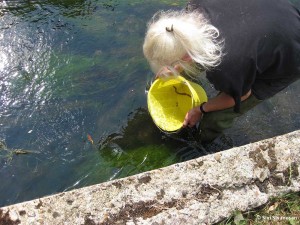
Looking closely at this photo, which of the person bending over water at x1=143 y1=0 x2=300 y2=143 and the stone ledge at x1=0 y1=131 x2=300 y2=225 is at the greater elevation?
the person bending over water at x1=143 y1=0 x2=300 y2=143

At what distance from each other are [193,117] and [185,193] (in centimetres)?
105

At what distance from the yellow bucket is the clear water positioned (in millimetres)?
258

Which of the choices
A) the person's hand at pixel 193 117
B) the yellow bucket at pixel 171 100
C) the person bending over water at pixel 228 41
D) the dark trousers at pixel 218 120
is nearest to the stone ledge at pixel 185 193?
the person bending over water at pixel 228 41

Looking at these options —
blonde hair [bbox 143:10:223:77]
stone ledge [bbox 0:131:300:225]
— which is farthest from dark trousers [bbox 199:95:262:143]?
blonde hair [bbox 143:10:223:77]

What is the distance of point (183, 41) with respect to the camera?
2.53 m

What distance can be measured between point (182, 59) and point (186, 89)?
1.41m

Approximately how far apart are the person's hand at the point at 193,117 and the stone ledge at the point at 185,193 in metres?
0.76

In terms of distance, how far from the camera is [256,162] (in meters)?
2.81

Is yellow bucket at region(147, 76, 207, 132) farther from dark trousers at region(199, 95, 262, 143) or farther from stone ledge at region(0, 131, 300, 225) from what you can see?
stone ledge at region(0, 131, 300, 225)

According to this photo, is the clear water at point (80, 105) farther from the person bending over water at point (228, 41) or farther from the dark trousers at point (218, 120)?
the person bending over water at point (228, 41)

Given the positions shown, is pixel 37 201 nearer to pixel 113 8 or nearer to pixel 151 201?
pixel 151 201

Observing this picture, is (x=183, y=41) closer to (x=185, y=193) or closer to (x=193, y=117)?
(x=185, y=193)

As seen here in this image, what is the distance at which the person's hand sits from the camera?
352 centimetres

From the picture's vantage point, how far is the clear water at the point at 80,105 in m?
3.72
